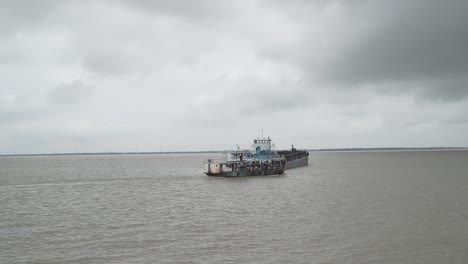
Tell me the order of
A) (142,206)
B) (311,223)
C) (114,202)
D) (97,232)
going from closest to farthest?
(97,232) < (311,223) < (142,206) < (114,202)

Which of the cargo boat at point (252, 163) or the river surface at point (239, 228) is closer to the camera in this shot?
the river surface at point (239, 228)

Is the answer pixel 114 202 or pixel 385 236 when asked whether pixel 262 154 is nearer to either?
pixel 114 202

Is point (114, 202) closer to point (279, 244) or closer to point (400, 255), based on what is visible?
point (279, 244)

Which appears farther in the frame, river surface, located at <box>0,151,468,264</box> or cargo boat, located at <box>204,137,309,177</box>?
cargo boat, located at <box>204,137,309,177</box>

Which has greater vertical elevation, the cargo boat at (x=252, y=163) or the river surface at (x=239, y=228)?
the cargo boat at (x=252, y=163)

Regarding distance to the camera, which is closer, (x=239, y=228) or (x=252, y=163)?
(x=239, y=228)

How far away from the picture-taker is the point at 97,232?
25.0m

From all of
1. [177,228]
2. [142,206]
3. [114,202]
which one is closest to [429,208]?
[177,228]

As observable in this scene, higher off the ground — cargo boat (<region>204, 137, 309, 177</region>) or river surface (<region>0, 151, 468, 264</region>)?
cargo boat (<region>204, 137, 309, 177</region>)

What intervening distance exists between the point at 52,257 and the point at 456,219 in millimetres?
24910

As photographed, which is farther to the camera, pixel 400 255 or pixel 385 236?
pixel 385 236

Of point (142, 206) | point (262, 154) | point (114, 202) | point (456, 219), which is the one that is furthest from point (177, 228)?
point (262, 154)

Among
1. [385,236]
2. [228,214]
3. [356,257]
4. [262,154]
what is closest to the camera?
[356,257]

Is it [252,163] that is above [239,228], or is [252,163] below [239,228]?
above
